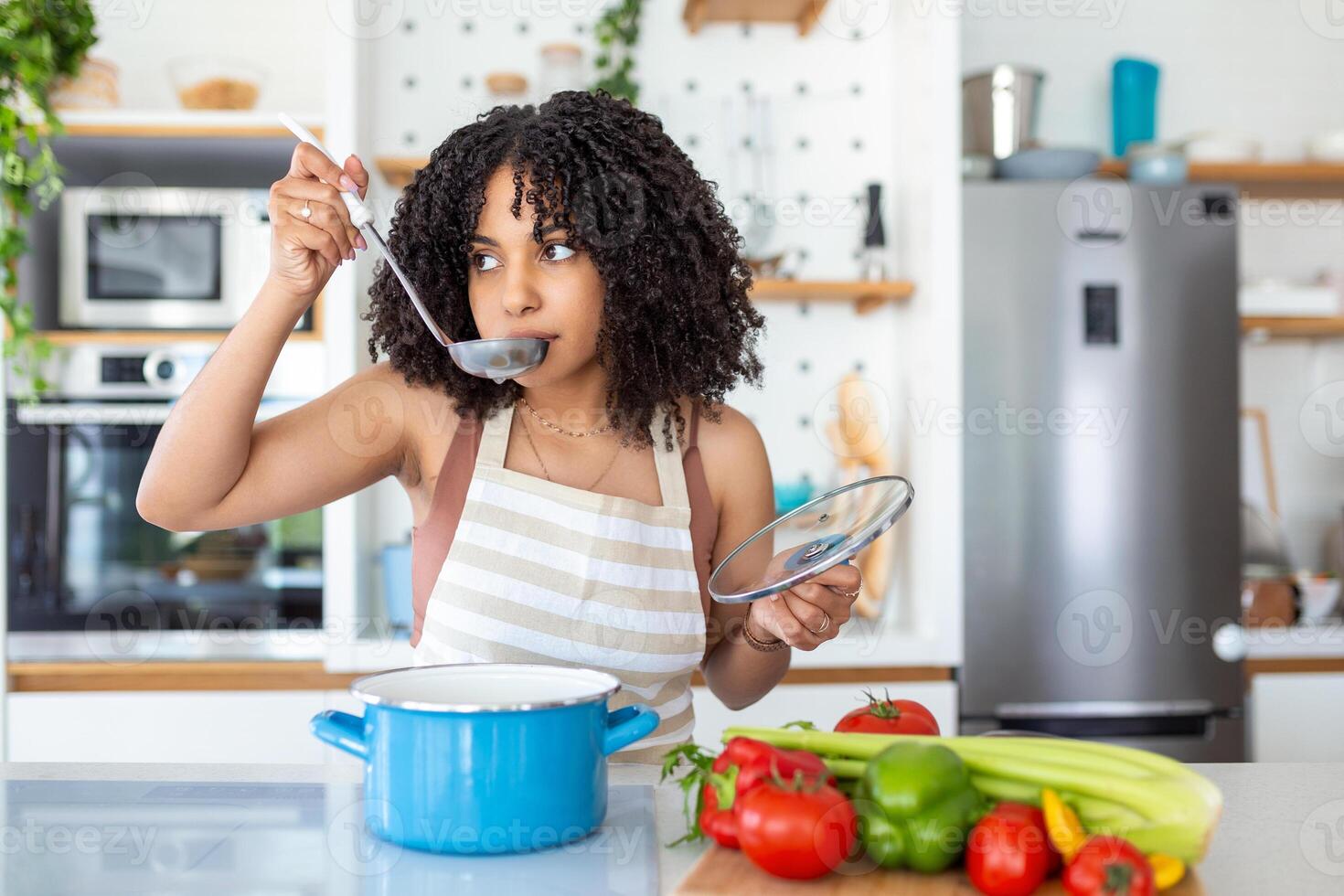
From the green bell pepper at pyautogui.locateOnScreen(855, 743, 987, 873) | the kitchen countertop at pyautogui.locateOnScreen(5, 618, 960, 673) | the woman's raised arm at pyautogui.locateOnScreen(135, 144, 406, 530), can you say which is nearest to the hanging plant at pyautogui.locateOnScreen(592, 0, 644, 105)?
the kitchen countertop at pyautogui.locateOnScreen(5, 618, 960, 673)

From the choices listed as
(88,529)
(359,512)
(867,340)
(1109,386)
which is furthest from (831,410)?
(88,529)

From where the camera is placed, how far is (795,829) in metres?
0.58

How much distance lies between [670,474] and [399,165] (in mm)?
1275

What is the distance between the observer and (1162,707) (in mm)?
2125

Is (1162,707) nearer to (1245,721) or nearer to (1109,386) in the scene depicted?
(1245,721)

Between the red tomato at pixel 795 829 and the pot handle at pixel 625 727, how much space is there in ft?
0.39

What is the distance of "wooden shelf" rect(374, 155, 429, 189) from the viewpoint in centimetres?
212

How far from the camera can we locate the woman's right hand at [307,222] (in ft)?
2.88

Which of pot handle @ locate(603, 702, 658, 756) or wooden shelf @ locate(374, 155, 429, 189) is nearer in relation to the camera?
pot handle @ locate(603, 702, 658, 756)

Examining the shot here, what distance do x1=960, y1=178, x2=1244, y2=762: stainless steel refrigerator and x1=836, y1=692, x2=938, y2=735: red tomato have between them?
53.9 inches

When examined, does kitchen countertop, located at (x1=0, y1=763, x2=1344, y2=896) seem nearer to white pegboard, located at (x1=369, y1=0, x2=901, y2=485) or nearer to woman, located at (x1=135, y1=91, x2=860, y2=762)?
woman, located at (x1=135, y1=91, x2=860, y2=762)

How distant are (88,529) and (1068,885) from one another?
1960 millimetres

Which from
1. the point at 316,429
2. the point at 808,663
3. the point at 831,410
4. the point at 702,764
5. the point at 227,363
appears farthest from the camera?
the point at 831,410

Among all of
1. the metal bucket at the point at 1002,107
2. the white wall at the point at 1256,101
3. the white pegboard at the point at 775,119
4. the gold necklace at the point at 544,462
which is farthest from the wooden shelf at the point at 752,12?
the gold necklace at the point at 544,462
